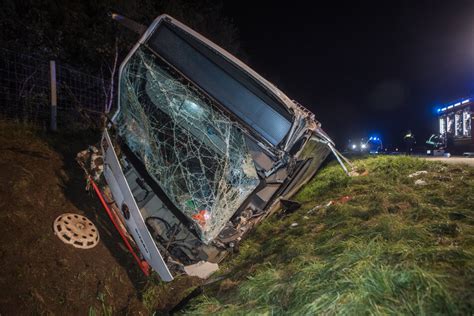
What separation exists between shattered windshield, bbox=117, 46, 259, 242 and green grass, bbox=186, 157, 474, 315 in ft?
2.43

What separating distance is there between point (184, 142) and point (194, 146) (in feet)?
0.50

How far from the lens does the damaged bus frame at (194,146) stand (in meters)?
3.09

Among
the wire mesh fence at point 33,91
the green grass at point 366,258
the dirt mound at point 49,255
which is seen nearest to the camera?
the green grass at point 366,258

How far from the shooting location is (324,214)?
13.7 feet

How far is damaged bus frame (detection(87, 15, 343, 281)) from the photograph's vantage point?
10.1 feet

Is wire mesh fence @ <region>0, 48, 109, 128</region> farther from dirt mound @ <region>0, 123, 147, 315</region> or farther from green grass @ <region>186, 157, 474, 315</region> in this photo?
green grass @ <region>186, 157, 474, 315</region>

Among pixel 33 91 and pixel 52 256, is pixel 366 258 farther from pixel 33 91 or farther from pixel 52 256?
pixel 33 91

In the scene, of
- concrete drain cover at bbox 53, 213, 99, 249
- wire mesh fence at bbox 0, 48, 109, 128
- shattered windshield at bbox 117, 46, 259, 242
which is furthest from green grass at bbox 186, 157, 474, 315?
wire mesh fence at bbox 0, 48, 109, 128

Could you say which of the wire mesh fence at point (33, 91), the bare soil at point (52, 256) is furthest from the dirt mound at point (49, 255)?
the wire mesh fence at point (33, 91)

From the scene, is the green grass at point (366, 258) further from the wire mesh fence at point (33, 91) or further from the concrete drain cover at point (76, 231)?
the wire mesh fence at point (33, 91)

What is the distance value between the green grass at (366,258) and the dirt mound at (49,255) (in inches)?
33.8

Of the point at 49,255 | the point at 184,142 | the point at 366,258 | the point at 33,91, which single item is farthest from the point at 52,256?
the point at 33,91

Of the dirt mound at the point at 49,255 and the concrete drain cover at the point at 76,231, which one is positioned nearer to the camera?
the dirt mound at the point at 49,255

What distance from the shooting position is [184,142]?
3.63m
